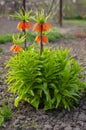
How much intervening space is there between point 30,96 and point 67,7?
12.2 m

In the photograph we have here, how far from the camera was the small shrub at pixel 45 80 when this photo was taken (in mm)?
5043

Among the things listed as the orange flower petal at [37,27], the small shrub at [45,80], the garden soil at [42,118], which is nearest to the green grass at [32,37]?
the garden soil at [42,118]

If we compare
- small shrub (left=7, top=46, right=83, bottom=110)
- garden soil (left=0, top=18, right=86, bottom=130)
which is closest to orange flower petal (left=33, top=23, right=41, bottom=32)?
small shrub (left=7, top=46, right=83, bottom=110)

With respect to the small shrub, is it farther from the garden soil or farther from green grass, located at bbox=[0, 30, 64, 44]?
green grass, located at bbox=[0, 30, 64, 44]

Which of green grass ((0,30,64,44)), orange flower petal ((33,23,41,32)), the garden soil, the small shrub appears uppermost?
orange flower petal ((33,23,41,32))

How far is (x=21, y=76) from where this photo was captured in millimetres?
5090

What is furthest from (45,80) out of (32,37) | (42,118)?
(32,37)

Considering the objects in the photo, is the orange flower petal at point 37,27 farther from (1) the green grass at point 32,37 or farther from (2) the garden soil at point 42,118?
(1) the green grass at point 32,37

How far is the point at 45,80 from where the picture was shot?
16.6 ft

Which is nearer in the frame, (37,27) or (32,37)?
(37,27)

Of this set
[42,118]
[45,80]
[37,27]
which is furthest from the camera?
[37,27]

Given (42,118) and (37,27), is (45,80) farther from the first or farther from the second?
(37,27)

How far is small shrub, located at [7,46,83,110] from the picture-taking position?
16.5 ft

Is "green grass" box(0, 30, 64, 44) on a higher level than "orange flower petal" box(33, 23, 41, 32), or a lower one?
lower
